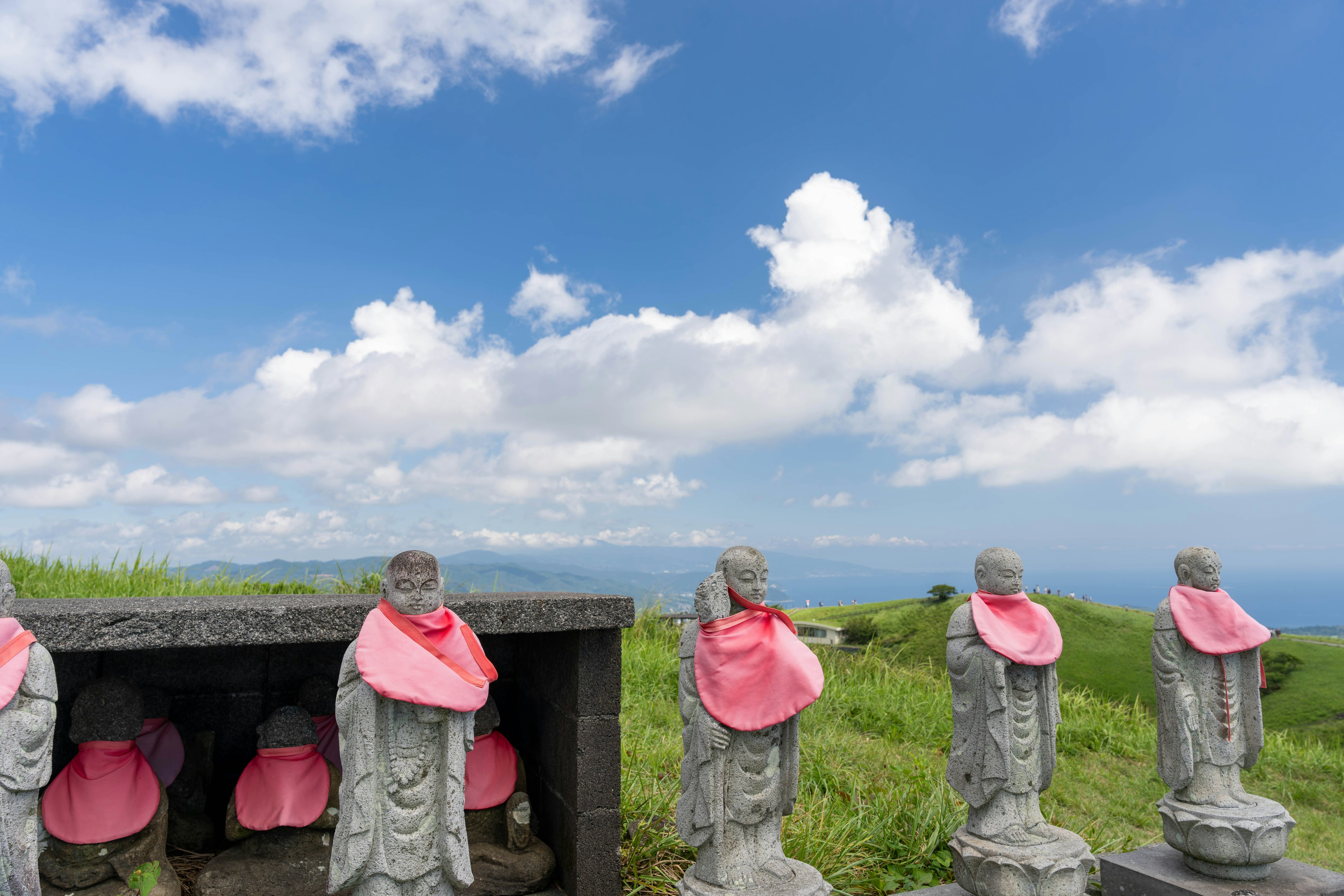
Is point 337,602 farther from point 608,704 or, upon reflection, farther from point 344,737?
point 608,704

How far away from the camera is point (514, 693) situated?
648 cm

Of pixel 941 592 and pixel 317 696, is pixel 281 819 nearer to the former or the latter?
pixel 317 696

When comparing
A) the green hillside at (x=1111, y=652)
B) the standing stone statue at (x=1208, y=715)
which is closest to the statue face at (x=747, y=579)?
the standing stone statue at (x=1208, y=715)

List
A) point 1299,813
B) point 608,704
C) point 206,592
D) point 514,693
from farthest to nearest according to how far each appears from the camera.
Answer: point 206,592, point 1299,813, point 514,693, point 608,704

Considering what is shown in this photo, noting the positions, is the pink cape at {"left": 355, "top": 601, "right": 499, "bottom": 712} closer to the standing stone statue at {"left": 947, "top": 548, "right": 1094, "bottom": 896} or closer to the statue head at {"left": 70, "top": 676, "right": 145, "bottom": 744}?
the statue head at {"left": 70, "top": 676, "right": 145, "bottom": 744}

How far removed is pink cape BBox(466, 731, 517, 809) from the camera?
5.50 metres

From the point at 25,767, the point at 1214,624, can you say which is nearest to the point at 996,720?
the point at 1214,624

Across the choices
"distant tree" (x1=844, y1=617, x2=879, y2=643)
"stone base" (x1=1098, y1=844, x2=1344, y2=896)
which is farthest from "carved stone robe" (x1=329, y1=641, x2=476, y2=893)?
"distant tree" (x1=844, y1=617, x2=879, y2=643)

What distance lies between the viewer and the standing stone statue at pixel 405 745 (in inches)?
141

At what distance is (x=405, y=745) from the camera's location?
3658mm

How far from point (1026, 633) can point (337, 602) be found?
433cm

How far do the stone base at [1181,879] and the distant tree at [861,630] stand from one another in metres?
7.51

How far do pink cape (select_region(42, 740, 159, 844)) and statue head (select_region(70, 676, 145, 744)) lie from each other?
0.06 metres

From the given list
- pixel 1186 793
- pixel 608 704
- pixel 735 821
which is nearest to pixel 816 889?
pixel 735 821
